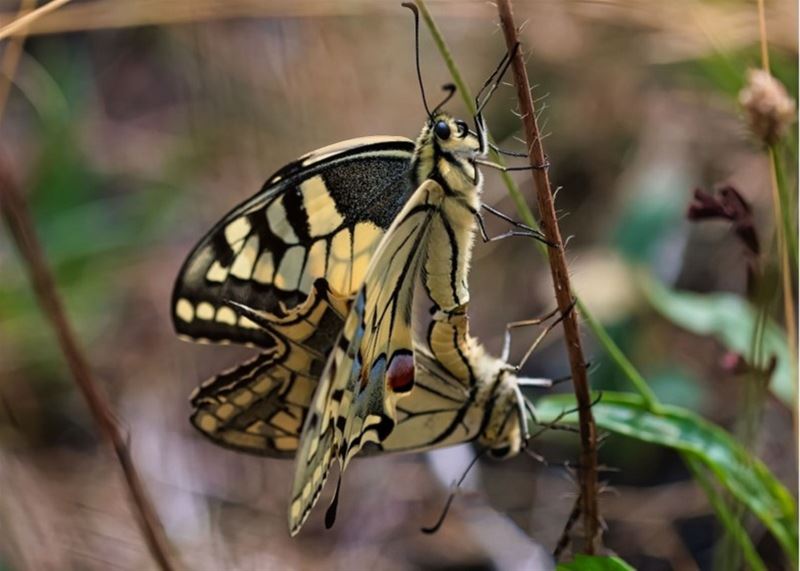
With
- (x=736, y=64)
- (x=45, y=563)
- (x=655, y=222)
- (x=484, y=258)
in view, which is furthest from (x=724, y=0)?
(x=45, y=563)

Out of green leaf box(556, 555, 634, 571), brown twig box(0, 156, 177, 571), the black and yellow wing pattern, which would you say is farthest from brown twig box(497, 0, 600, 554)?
brown twig box(0, 156, 177, 571)

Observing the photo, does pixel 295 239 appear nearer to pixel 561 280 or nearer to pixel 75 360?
pixel 75 360

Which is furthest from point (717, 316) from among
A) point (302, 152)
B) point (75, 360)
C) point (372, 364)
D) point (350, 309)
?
point (302, 152)

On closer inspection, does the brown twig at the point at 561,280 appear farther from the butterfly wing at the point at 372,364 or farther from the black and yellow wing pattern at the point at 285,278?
the black and yellow wing pattern at the point at 285,278

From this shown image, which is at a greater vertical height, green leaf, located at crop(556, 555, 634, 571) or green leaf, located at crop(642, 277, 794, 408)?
green leaf, located at crop(556, 555, 634, 571)

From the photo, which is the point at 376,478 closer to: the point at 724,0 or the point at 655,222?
the point at 655,222

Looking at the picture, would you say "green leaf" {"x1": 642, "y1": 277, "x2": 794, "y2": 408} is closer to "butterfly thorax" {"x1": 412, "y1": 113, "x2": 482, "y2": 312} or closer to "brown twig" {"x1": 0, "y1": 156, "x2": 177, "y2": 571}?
"butterfly thorax" {"x1": 412, "y1": 113, "x2": 482, "y2": 312}
